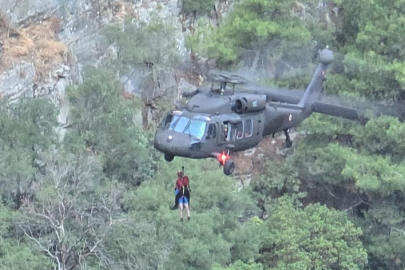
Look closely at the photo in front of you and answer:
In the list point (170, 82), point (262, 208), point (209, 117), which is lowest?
point (262, 208)

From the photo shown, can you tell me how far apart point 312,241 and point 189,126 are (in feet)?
40.1

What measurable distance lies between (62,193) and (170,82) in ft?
31.1

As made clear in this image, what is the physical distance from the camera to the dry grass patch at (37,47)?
33.4 meters

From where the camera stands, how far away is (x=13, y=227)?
28.9 m

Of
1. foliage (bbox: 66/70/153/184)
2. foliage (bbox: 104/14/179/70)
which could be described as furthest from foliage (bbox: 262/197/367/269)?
foliage (bbox: 104/14/179/70)

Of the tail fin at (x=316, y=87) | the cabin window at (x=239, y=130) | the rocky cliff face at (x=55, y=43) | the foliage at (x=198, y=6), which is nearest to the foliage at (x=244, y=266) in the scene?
the tail fin at (x=316, y=87)

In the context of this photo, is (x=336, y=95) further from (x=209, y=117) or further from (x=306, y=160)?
(x=209, y=117)

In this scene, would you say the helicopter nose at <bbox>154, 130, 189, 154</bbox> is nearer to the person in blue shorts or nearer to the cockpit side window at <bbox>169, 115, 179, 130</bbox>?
the cockpit side window at <bbox>169, 115, 179, 130</bbox>

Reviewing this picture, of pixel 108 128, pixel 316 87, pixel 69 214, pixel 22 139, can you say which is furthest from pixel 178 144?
pixel 108 128

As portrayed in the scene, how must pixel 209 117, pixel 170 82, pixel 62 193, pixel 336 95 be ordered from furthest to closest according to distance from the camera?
pixel 170 82, pixel 336 95, pixel 62 193, pixel 209 117

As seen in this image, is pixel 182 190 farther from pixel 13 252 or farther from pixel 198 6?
pixel 198 6

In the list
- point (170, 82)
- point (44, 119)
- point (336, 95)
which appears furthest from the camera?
point (170, 82)

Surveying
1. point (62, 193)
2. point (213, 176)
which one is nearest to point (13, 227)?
point (62, 193)

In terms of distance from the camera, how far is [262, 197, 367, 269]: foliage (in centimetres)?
3222
